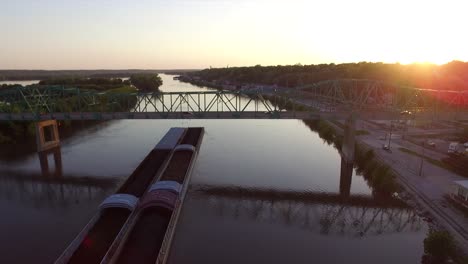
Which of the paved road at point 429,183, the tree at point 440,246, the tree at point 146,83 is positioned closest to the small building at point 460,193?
the paved road at point 429,183

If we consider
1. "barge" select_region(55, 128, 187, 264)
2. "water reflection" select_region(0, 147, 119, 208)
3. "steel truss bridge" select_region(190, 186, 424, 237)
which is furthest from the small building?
"water reflection" select_region(0, 147, 119, 208)

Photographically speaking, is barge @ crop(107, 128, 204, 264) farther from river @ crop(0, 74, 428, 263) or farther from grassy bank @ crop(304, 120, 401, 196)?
grassy bank @ crop(304, 120, 401, 196)

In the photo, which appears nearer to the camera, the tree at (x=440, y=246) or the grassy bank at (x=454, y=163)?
the tree at (x=440, y=246)

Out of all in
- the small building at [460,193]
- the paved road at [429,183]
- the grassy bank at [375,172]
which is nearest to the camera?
the paved road at [429,183]

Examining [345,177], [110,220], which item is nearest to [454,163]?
[345,177]

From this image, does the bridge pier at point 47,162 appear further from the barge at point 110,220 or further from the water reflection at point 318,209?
the water reflection at point 318,209

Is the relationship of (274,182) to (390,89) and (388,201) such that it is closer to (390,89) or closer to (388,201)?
(388,201)
